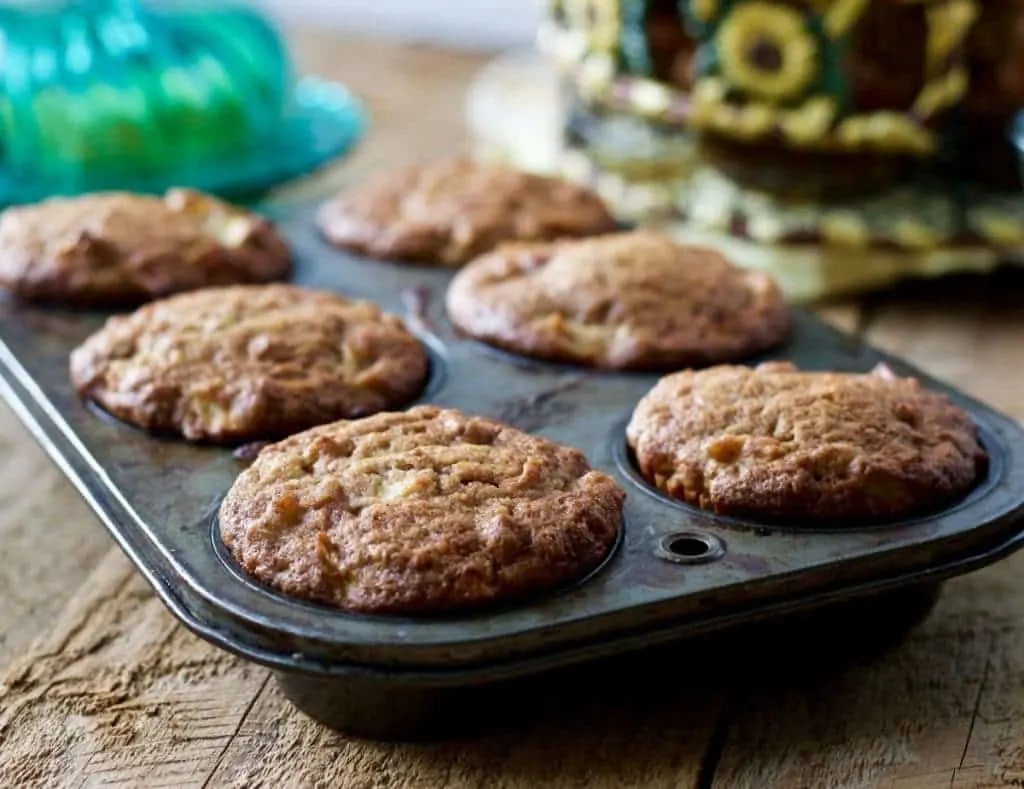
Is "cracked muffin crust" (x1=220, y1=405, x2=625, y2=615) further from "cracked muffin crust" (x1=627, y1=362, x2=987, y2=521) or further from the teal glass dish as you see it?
the teal glass dish

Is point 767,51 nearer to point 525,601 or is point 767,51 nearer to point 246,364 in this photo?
point 246,364

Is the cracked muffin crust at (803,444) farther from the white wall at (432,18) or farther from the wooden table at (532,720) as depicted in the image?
the white wall at (432,18)

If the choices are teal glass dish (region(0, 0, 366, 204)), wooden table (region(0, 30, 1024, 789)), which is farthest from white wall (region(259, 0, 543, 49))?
wooden table (region(0, 30, 1024, 789))

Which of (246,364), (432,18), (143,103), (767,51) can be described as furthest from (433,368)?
(432,18)

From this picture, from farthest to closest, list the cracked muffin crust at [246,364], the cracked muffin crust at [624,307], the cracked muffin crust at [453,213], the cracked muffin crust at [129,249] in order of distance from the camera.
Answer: the cracked muffin crust at [453,213] → the cracked muffin crust at [129,249] → the cracked muffin crust at [624,307] → the cracked muffin crust at [246,364]

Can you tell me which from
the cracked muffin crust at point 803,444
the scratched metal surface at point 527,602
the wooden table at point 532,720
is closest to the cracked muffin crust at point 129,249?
the scratched metal surface at point 527,602

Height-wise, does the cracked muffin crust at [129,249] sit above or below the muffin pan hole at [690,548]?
below
